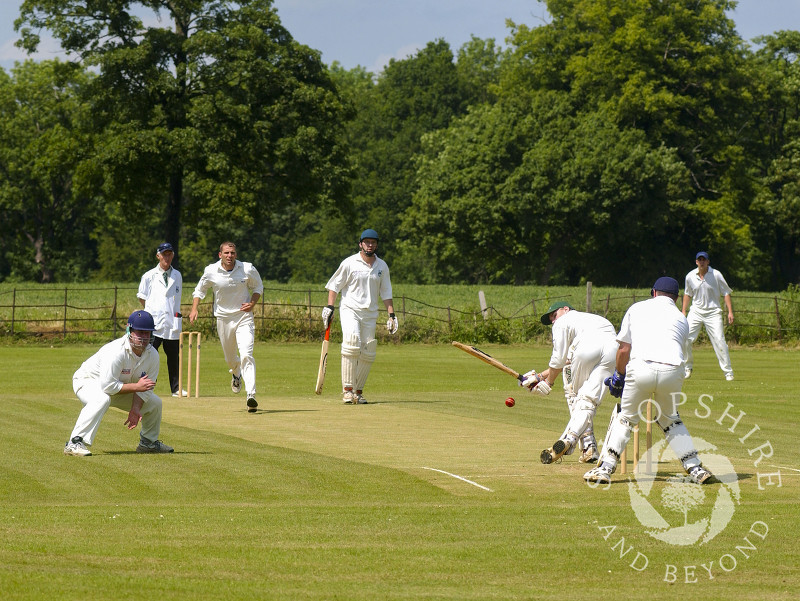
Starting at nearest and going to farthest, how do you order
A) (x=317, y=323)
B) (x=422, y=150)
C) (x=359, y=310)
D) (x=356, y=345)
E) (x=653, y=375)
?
(x=653, y=375), (x=356, y=345), (x=359, y=310), (x=317, y=323), (x=422, y=150)

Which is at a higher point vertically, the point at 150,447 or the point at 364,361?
the point at 364,361

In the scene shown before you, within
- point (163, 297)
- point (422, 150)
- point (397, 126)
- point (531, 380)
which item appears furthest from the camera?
point (397, 126)

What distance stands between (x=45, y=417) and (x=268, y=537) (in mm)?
8219

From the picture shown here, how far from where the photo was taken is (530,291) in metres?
55.4

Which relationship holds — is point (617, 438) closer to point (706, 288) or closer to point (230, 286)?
point (230, 286)

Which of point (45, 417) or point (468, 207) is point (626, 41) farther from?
point (45, 417)

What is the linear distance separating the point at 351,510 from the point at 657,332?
10.1 feet

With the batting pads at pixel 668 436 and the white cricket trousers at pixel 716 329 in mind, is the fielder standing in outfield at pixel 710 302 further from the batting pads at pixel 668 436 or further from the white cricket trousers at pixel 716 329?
the batting pads at pixel 668 436

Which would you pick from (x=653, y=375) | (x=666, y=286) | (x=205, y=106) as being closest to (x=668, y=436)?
(x=653, y=375)

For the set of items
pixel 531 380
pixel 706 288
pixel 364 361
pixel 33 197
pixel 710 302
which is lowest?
pixel 364 361

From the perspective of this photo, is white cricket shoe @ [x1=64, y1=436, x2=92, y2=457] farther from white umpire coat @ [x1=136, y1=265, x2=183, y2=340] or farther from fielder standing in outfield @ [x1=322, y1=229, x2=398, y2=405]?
fielder standing in outfield @ [x1=322, y1=229, x2=398, y2=405]

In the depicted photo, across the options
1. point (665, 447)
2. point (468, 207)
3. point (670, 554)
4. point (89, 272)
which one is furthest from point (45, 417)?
point (89, 272)

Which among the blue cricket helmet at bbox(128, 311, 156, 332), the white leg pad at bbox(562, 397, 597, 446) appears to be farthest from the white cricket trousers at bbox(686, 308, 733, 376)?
the blue cricket helmet at bbox(128, 311, 156, 332)

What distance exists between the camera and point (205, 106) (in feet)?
156
